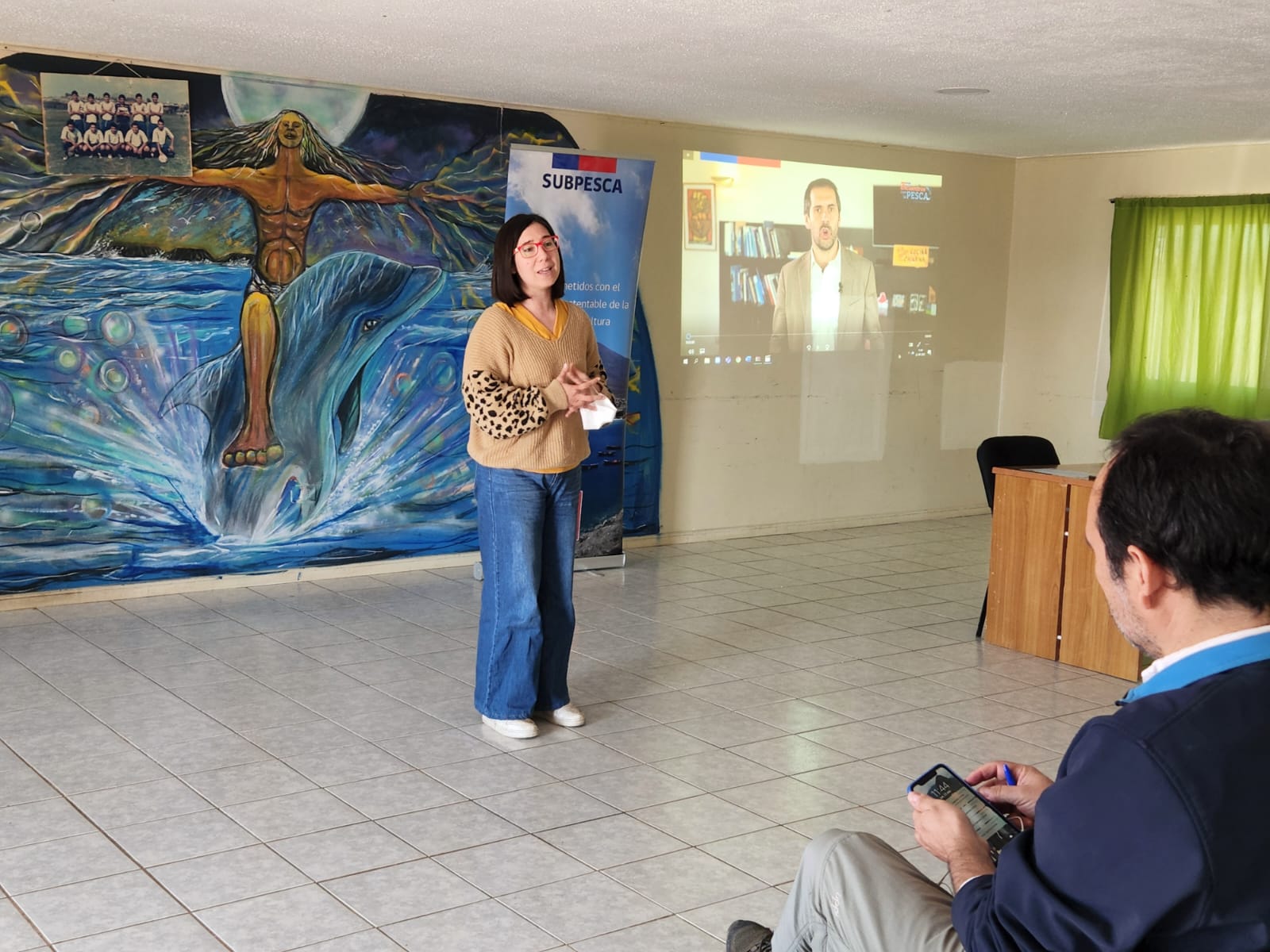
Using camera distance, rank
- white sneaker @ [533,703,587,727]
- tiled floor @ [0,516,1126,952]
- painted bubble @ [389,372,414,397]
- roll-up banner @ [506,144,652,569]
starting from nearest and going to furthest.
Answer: tiled floor @ [0,516,1126,952] < white sneaker @ [533,703,587,727] < roll-up banner @ [506,144,652,569] < painted bubble @ [389,372,414,397]

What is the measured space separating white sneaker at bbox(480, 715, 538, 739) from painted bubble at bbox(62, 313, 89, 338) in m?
3.02

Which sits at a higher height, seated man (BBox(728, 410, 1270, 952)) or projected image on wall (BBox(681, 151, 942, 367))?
projected image on wall (BBox(681, 151, 942, 367))

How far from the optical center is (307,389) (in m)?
6.60

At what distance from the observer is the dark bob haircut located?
4.24m

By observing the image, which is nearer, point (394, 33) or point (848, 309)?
point (394, 33)

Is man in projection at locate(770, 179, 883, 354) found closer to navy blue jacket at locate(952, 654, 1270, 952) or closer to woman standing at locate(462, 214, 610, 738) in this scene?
woman standing at locate(462, 214, 610, 738)

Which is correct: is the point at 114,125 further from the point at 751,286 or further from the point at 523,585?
the point at 751,286

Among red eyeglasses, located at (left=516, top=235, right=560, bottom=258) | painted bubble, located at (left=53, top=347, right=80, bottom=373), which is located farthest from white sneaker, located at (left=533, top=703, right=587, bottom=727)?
painted bubble, located at (left=53, top=347, right=80, bottom=373)

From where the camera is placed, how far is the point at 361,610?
240 inches

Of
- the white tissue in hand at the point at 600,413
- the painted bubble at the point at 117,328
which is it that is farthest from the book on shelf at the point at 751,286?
the white tissue in hand at the point at 600,413

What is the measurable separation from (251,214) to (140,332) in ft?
2.63

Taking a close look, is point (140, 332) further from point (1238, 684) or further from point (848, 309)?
point (1238, 684)

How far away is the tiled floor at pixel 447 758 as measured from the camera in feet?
10.0

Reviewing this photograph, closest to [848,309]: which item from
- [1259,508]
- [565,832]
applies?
[565,832]
